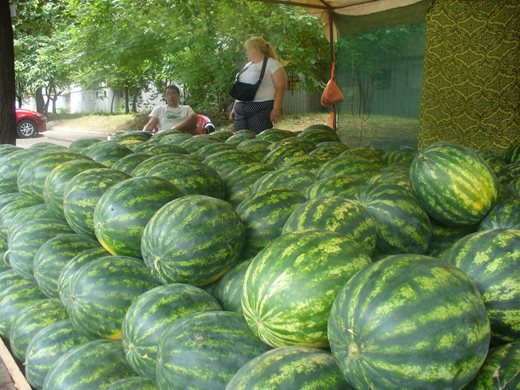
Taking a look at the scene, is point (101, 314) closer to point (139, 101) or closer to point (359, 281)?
point (359, 281)

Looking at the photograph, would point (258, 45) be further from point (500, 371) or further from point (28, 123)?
point (28, 123)

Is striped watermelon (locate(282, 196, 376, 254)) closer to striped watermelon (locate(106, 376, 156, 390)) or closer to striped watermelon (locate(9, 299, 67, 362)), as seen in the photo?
striped watermelon (locate(106, 376, 156, 390))

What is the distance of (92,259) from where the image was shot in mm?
2201

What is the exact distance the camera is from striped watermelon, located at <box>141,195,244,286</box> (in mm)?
1818

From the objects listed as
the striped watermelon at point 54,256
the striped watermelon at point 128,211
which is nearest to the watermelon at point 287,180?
the striped watermelon at point 128,211

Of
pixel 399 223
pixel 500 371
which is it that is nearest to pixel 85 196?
pixel 399 223

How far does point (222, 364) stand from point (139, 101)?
1043 inches

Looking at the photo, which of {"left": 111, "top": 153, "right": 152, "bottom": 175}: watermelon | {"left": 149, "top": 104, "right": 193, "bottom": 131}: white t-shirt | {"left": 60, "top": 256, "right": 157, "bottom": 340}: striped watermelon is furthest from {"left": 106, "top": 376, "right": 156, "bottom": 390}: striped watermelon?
{"left": 149, "top": 104, "right": 193, "bottom": 131}: white t-shirt

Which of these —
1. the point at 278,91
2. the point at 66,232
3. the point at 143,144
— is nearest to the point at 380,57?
the point at 278,91

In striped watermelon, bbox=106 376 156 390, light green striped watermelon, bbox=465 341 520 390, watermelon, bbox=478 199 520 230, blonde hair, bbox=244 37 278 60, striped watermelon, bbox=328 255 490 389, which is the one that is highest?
blonde hair, bbox=244 37 278 60

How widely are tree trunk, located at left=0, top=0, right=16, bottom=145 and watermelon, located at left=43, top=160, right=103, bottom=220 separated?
3069mm

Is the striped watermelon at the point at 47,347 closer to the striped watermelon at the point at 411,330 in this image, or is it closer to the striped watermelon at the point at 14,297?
the striped watermelon at the point at 14,297

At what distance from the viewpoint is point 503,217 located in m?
1.80

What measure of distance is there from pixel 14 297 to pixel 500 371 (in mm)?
2146
